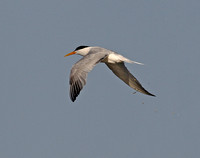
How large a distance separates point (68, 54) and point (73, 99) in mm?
5109

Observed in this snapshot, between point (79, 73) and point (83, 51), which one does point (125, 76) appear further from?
point (79, 73)

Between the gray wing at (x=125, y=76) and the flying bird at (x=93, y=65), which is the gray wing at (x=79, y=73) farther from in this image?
the gray wing at (x=125, y=76)

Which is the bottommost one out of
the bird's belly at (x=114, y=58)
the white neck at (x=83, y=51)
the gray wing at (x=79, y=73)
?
the gray wing at (x=79, y=73)

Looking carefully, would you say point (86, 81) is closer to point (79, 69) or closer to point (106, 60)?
point (79, 69)

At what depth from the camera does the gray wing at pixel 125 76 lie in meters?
18.8

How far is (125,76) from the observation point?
62.7 ft

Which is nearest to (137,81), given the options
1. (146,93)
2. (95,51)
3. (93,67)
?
(146,93)

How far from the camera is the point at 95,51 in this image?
1792 centimetres

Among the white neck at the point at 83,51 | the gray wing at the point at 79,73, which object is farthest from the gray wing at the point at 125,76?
the gray wing at the point at 79,73

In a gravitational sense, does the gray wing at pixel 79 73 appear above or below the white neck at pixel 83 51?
below

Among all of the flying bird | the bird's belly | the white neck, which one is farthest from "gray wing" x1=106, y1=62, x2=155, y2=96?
the white neck

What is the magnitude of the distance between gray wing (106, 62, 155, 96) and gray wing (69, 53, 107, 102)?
2298 mm

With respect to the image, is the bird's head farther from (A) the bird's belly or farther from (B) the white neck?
(A) the bird's belly

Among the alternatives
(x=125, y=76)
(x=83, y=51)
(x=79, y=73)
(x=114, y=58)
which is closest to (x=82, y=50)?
(x=83, y=51)
